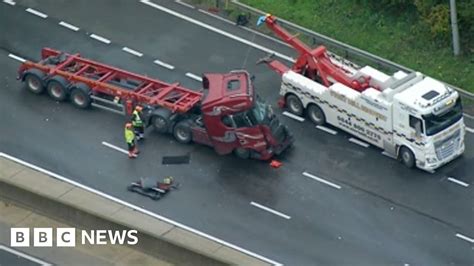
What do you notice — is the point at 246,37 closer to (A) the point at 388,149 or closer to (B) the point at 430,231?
(A) the point at 388,149

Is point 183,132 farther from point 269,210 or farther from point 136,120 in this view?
point 269,210

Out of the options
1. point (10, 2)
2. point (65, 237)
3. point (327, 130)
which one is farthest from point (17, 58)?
point (327, 130)

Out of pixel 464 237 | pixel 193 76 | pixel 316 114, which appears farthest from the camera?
pixel 193 76

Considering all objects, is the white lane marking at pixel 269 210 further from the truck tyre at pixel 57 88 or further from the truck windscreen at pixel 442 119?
the truck tyre at pixel 57 88

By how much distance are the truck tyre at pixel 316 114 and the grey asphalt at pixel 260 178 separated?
16.8 inches

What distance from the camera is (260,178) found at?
48.2m

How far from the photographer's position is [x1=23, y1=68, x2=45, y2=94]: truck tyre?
2034 inches

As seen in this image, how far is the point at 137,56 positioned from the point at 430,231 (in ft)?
44.7

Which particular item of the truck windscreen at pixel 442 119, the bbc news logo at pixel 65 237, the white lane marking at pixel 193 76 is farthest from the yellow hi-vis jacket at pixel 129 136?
the truck windscreen at pixel 442 119

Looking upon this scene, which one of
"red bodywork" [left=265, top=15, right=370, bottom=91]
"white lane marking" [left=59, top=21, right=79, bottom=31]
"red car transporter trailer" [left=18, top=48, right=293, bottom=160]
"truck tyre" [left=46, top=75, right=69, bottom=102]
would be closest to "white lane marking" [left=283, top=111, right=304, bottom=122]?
"red bodywork" [left=265, top=15, right=370, bottom=91]

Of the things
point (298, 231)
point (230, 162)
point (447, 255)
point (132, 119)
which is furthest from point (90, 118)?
point (447, 255)

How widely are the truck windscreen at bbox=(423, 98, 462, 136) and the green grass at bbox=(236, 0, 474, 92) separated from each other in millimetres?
4394

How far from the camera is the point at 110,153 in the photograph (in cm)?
4919

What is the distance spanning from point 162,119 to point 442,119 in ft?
28.8
